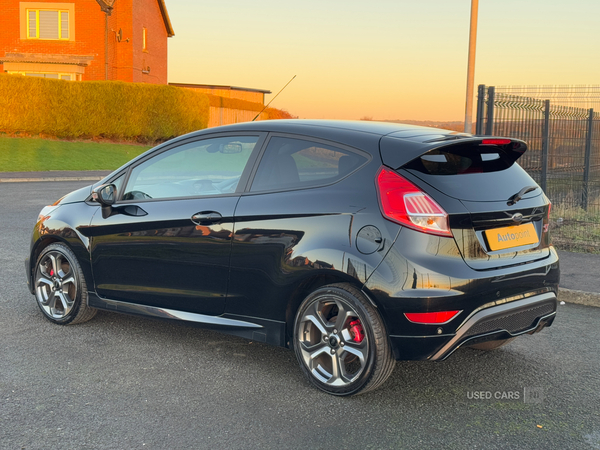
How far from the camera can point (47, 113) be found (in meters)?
30.8

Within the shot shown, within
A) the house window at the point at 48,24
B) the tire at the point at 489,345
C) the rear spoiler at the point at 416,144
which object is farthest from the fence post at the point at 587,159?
the house window at the point at 48,24

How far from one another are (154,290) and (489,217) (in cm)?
239

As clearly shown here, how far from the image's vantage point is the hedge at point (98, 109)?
29823 mm

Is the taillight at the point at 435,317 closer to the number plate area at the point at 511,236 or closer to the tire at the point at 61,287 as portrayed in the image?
the number plate area at the point at 511,236

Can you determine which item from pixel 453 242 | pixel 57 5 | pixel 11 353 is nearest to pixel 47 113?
pixel 57 5

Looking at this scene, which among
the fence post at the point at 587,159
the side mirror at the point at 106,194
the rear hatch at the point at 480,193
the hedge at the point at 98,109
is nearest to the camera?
the rear hatch at the point at 480,193

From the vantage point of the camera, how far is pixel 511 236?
13.4 ft

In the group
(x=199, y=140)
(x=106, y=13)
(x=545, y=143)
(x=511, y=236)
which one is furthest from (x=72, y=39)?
(x=511, y=236)

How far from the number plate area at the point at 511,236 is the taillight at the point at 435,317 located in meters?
0.49

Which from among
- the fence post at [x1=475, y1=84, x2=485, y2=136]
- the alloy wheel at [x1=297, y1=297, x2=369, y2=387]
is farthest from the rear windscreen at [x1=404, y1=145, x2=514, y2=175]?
the fence post at [x1=475, y1=84, x2=485, y2=136]

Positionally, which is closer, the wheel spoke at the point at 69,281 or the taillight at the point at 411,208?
the taillight at the point at 411,208

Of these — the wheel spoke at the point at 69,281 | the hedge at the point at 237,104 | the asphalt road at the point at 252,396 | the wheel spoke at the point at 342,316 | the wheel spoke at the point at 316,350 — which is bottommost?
A: the asphalt road at the point at 252,396

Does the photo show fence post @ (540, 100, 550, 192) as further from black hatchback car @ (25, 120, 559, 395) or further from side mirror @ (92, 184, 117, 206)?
side mirror @ (92, 184, 117, 206)

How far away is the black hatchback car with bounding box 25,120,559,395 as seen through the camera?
3.79 m
